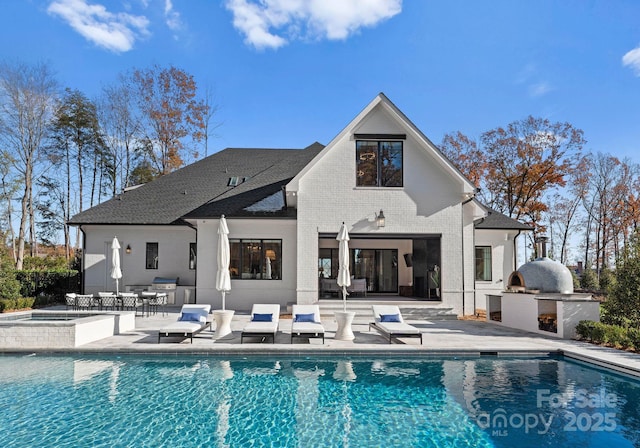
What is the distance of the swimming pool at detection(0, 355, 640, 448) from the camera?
576 cm

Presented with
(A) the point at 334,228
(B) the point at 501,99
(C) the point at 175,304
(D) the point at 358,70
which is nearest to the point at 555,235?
(B) the point at 501,99

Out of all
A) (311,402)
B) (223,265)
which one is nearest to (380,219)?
(223,265)

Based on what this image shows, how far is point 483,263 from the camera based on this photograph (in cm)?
1978

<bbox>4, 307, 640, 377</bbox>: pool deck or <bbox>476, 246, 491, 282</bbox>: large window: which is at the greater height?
<bbox>476, 246, 491, 282</bbox>: large window

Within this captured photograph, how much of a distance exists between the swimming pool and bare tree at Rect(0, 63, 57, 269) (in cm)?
2352

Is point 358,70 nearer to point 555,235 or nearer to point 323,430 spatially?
point 323,430

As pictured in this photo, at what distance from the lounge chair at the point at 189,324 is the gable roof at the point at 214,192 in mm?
5562

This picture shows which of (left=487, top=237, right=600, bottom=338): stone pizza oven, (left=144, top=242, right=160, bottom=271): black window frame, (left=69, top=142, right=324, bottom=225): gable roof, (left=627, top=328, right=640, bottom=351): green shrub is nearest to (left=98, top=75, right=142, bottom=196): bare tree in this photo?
(left=69, top=142, right=324, bottom=225): gable roof

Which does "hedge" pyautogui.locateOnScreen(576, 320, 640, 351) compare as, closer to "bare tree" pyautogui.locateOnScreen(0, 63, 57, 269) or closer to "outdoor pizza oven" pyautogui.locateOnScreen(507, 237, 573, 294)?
"outdoor pizza oven" pyautogui.locateOnScreen(507, 237, 573, 294)

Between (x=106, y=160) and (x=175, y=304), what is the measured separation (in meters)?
19.2

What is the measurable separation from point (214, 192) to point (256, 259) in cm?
548

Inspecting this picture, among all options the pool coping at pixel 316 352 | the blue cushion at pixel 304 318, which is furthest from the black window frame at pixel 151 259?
the blue cushion at pixel 304 318

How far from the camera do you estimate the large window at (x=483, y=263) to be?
1965 centimetres

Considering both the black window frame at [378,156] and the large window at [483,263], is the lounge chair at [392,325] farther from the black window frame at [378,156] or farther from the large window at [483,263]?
the large window at [483,263]
